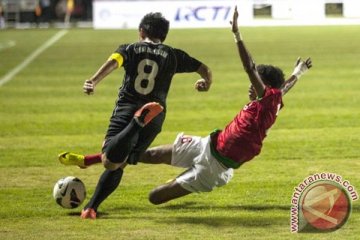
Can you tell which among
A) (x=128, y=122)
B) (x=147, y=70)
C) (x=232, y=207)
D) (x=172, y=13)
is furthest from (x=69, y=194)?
(x=172, y=13)

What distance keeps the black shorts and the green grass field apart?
0.62m

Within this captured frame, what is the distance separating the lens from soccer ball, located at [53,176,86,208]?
954cm

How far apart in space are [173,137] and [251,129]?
5476mm

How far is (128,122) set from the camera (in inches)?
370

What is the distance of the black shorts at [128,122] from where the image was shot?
937cm

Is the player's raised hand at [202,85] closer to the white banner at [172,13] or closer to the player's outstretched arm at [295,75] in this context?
the player's outstretched arm at [295,75]

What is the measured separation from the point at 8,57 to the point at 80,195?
19110 millimetres

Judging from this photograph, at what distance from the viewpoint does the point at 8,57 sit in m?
28.1

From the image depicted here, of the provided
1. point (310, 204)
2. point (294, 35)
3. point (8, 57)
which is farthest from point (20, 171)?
point (294, 35)

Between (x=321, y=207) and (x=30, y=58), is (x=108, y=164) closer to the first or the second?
(x=321, y=207)

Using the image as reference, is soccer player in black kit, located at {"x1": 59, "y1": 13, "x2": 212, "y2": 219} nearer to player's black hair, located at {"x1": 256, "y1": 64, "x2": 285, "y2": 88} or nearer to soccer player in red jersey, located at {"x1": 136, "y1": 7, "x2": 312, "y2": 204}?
soccer player in red jersey, located at {"x1": 136, "y1": 7, "x2": 312, "y2": 204}

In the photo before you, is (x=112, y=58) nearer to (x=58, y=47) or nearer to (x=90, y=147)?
(x=90, y=147)

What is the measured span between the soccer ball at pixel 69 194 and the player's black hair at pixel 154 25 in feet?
5.37

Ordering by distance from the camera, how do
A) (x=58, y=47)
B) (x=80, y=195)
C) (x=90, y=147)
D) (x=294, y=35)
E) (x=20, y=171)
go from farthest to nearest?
(x=294, y=35) < (x=58, y=47) < (x=90, y=147) < (x=20, y=171) < (x=80, y=195)
